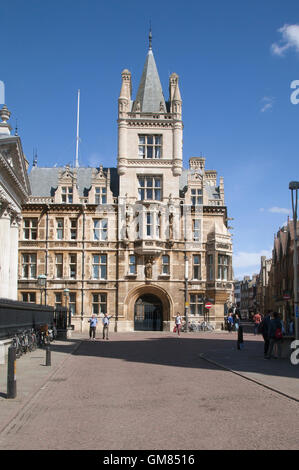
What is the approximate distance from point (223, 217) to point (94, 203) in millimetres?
12067

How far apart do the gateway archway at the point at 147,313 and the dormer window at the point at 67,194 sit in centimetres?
1104

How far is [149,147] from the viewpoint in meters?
50.8

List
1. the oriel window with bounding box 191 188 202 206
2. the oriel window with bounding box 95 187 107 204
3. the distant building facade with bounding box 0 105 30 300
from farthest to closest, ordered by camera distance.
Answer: the oriel window with bounding box 191 188 202 206 → the oriel window with bounding box 95 187 107 204 → the distant building facade with bounding box 0 105 30 300

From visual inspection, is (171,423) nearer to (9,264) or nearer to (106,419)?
(106,419)

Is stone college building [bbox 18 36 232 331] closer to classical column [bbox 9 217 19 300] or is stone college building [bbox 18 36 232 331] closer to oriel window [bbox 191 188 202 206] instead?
oriel window [bbox 191 188 202 206]

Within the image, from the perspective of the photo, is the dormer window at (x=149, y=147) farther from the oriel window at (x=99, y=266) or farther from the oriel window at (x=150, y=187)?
the oriel window at (x=99, y=266)

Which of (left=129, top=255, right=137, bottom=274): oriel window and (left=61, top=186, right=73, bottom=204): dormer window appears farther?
(left=61, top=186, right=73, bottom=204): dormer window

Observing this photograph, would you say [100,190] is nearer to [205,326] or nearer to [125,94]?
[125,94]

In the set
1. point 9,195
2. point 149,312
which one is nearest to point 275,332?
point 9,195

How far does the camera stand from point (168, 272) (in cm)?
4934

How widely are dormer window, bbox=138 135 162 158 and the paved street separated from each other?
33.2 metres

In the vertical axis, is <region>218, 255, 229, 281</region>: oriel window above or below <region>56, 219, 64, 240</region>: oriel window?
below

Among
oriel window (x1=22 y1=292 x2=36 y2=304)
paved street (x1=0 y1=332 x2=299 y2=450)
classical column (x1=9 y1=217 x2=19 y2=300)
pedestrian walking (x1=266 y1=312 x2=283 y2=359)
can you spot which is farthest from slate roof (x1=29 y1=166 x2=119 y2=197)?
paved street (x1=0 y1=332 x2=299 y2=450)

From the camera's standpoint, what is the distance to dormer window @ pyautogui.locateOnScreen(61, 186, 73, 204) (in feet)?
166
